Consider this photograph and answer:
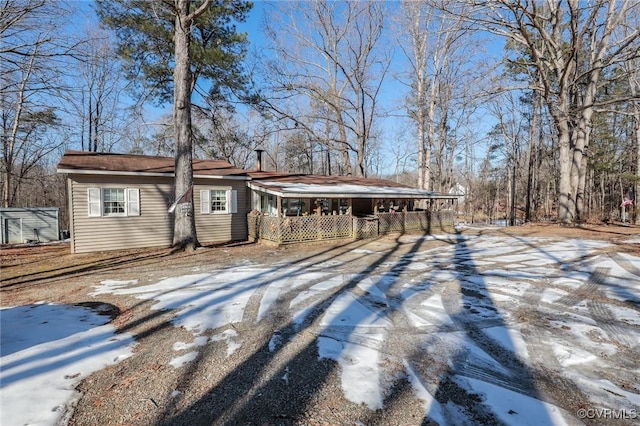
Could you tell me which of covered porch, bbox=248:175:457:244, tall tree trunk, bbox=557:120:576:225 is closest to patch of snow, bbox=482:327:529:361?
covered porch, bbox=248:175:457:244

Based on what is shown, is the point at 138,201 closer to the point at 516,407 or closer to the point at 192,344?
the point at 192,344

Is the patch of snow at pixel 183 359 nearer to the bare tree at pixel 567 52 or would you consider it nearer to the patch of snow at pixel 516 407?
the patch of snow at pixel 516 407

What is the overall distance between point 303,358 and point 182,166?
29.1 ft

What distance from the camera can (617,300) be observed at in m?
4.82

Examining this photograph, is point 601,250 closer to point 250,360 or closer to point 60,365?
point 250,360

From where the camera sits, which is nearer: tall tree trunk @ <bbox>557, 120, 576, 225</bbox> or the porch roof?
the porch roof

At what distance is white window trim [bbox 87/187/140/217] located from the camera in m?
10.7

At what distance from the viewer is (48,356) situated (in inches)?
127

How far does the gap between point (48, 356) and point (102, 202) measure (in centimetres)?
912

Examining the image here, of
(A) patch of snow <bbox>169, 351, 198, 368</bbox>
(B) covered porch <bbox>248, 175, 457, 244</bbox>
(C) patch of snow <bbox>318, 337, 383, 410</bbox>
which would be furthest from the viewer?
(B) covered porch <bbox>248, 175, 457, 244</bbox>

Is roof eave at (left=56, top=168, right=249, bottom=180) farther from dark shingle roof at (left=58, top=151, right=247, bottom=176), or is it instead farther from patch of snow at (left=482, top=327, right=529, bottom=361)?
patch of snow at (left=482, top=327, right=529, bottom=361)

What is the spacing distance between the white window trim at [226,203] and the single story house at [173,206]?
0.12 ft

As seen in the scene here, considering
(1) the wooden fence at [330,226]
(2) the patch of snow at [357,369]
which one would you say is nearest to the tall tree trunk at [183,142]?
(1) the wooden fence at [330,226]

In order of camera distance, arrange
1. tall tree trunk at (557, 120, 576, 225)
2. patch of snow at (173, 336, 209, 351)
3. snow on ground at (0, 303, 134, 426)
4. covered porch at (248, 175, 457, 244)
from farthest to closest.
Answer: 1. tall tree trunk at (557, 120, 576, 225)
2. covered porch at (248, 175, 457, 244)
3. patch of snow at (173, 336, 209, 351)
4. snow on ground at (0, 303, 134, 426)
